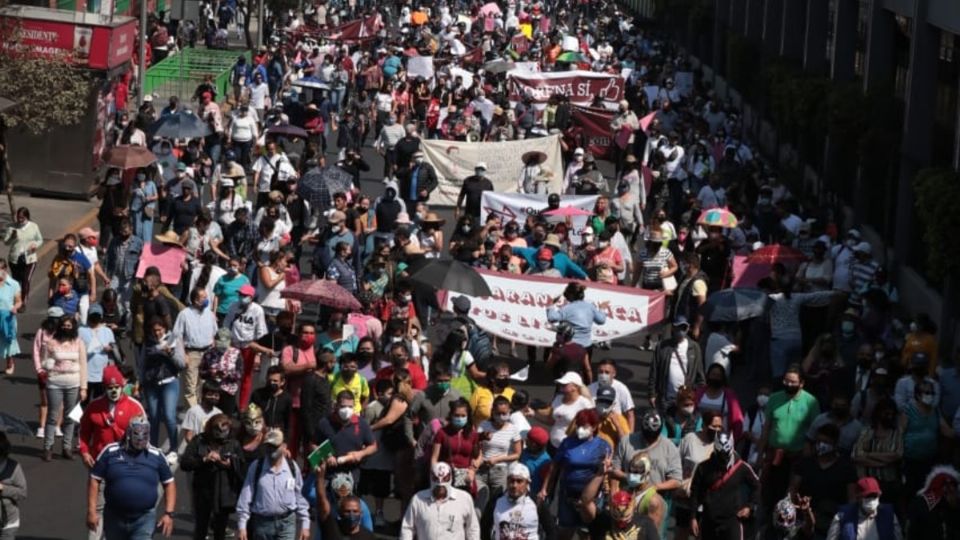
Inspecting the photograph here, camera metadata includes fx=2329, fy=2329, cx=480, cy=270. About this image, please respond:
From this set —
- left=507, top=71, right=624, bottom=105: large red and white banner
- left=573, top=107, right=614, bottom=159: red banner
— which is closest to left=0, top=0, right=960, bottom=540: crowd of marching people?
left=573, top=107, right=614, bottom=159: red banner

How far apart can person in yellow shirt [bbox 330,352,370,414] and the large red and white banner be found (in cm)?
2562

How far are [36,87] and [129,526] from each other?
17228 millimetres

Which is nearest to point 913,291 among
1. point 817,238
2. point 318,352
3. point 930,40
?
point 817,238

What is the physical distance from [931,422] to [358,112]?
912 inches

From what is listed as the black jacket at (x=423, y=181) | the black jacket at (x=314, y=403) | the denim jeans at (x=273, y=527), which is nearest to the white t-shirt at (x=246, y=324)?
the black jacket at (x=314, y=403)

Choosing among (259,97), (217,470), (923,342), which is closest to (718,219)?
(923,342)

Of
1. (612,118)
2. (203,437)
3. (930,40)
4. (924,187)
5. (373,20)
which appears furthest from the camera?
(373,20)

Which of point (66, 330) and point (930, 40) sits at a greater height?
point (930, 40)

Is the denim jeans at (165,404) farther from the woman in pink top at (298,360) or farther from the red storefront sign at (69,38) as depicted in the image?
the red storefront sign at (69,38)

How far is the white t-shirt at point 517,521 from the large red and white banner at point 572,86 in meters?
28.7

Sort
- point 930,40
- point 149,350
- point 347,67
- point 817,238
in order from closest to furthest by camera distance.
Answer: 1. point 149,350
2. point 817,238
3. point 930,40
4. point 347,67

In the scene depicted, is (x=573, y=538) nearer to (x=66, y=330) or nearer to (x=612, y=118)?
(x=66, y=330)

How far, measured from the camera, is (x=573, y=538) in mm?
15906

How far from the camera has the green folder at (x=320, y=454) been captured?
15.5 meters
